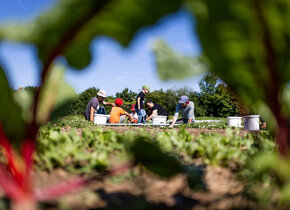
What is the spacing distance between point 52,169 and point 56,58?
0.82m

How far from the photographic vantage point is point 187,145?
1.66 meters

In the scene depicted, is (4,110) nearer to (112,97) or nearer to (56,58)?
(56,58)

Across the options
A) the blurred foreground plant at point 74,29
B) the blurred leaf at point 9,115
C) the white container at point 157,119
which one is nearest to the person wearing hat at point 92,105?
the white container at point 157,119

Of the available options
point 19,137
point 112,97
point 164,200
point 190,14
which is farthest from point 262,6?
point 112,97

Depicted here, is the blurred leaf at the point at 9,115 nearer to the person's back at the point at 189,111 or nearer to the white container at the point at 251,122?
the white container at the point at 251,122

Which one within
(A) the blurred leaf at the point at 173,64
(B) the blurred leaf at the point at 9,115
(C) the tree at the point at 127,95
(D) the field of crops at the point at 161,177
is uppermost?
(C) the tree at the point at 127,95

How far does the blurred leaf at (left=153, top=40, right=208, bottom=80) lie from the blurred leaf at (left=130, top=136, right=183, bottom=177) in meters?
0.23

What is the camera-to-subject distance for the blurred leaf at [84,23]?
540 mm

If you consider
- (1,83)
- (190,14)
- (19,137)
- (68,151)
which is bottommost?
(68,151)

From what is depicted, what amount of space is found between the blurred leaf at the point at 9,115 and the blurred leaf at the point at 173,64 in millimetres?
458

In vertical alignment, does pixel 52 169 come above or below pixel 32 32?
below

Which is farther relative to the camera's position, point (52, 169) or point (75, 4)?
point (52, 169)

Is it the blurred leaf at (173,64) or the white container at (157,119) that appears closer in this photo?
the blurred leaf at (173,64)

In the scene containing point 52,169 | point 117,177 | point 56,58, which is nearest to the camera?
point 56,58
